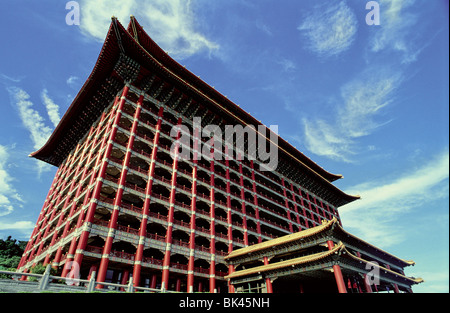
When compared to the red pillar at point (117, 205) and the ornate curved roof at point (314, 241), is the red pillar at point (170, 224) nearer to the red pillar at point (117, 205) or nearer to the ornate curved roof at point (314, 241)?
the red pillar at point (117, 205)

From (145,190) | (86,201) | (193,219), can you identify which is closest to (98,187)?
(86,201)

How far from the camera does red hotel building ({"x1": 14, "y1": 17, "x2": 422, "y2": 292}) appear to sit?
2481 cm

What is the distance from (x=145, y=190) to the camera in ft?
92.0

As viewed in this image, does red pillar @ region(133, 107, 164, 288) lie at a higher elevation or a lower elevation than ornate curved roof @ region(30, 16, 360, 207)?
lower

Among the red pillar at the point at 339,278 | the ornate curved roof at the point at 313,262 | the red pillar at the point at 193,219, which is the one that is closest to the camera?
the red pillar at the point at 339,278

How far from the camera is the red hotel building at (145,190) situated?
24812mm

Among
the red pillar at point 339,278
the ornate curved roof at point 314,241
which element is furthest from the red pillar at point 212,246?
the red pillar at point 339,278

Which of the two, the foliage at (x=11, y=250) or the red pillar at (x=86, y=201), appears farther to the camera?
the foliage at (x=11, y=250)

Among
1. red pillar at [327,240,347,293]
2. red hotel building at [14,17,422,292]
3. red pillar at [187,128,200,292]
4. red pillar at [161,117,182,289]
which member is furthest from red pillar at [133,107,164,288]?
red pillar at [327,240,347,293]

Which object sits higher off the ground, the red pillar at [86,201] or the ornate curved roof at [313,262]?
the red pillar at [86,201]

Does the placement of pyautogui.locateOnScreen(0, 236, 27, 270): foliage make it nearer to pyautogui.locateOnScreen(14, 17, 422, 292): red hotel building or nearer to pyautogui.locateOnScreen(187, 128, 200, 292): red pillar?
pyautogui.locateOnScreen(14, 17, 422, 292): red hotel building

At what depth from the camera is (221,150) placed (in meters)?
41.1

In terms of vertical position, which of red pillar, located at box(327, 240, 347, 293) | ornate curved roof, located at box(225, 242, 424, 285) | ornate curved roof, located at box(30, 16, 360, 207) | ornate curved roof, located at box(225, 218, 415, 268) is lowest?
red pillar, located at box(327, 240, 347, 293)
